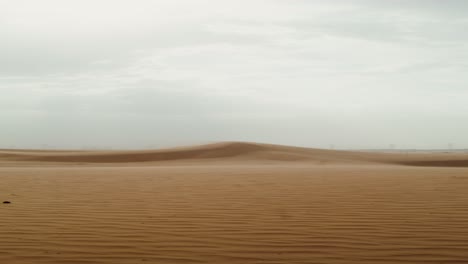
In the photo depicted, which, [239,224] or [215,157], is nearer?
[239,224]

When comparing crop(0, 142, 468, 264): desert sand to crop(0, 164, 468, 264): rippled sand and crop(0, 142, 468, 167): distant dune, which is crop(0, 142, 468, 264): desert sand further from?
crop(0, 142, 468, 167): distant dune

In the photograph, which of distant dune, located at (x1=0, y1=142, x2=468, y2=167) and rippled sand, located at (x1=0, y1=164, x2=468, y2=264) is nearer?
rippled sand, located at (x1=0, y1=164, x2=468, y2=264)

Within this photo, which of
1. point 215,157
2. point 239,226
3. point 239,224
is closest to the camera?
point 239,226

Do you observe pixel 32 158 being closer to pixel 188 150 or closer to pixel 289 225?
pixel 188 150

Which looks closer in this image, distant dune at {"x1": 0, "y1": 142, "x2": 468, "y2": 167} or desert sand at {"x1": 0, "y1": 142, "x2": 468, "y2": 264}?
desert sand at {"x1": 0, "y1": 142, "x2": 468, "y2": 264}

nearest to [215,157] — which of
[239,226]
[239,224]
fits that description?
[239,224]

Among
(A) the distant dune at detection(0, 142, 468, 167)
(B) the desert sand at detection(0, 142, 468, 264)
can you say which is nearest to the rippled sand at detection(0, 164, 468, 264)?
(B) the desert sand at detection(0, 142, 468, 264)

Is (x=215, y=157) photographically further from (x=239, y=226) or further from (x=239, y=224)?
(x=239, y=226)

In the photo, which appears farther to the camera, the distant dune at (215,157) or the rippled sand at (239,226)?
the distant dune at (215,157)

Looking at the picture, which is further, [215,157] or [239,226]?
[215,157]

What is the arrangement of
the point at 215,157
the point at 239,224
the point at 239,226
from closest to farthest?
1. the point at 239,226
2. the point at 239,224
3. the point at 215,157

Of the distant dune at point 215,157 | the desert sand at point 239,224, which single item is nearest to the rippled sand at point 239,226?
the desert sand at point 239,224

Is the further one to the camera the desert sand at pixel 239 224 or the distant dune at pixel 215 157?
the distant dune at pixel 215 157

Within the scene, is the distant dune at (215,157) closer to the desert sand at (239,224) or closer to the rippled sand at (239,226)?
the desert sand at (239,224)
